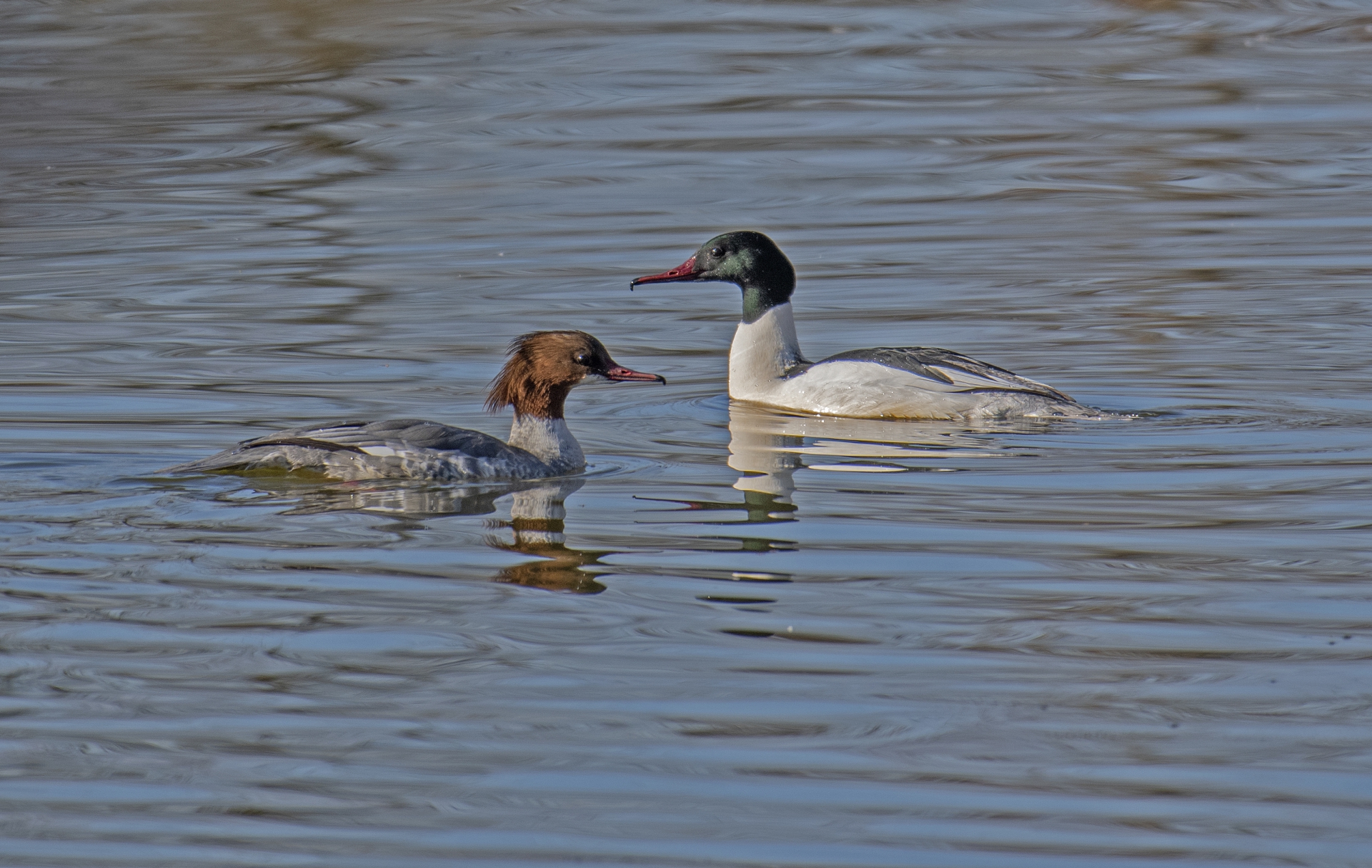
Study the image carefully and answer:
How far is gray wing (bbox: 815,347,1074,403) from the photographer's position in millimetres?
9586

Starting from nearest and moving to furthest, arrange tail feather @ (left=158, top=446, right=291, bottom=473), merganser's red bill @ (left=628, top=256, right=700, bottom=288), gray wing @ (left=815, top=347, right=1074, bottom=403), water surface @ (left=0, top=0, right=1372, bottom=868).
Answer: water surface @ (left=0, top=0, right=1372, bottom=868), tail feather @ (left=158, top=446, right=291, bottom=473), gray wing @ (left=815, top=347, right=1074, bottom=403), merganser's red bill @ (left=628, top=256, right=700, bottom=288)

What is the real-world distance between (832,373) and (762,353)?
29.2 inches

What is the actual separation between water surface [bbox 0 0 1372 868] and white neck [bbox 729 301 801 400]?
0.23m

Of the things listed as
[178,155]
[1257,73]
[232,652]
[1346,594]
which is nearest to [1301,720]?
[1346,594]

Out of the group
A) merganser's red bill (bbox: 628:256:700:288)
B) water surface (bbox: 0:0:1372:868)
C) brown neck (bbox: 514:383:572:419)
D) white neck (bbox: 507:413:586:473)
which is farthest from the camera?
merganser's red bill (bbox: 628:256:700:288)

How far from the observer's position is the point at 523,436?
8.79 metres

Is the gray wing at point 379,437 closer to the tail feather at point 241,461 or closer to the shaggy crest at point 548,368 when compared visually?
the tail feather at point 241,461

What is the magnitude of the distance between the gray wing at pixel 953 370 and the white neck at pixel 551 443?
1.87m

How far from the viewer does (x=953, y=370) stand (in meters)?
9.77

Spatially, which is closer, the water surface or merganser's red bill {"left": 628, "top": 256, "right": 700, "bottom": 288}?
the water surface

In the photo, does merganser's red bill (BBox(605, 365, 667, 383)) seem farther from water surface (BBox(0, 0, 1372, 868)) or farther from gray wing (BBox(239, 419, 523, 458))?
gray wing (BBox(239, 419, 523, 458))

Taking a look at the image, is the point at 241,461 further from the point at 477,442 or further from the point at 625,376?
the point at 625,376

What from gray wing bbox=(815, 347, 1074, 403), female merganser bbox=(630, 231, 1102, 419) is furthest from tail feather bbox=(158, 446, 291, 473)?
gray wing bbox=(815, 347, 1074, 403)

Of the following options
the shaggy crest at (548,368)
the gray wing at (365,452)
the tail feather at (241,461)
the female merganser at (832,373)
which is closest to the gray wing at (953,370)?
the female merganser at (832,373)
